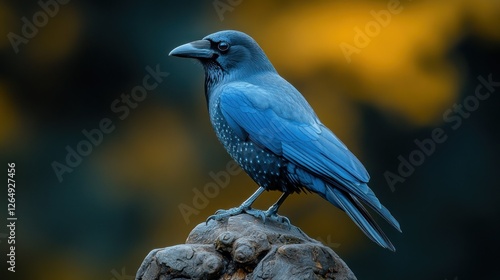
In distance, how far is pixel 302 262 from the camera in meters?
3.85

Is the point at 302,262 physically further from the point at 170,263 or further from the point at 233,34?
the point at 233,34

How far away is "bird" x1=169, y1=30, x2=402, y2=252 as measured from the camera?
400cm

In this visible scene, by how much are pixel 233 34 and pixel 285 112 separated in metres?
0.56

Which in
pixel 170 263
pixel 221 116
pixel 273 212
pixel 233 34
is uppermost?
pixel 233 34

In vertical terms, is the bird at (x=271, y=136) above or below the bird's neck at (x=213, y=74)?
below

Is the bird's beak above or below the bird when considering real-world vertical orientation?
above

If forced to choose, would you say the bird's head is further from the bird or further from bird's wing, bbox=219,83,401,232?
bird's wing, bbox=219,83,401,232

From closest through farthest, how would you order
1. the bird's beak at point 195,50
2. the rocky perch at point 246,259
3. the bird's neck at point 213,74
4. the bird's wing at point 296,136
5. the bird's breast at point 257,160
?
the rocky perch at point 246,259, the bird's wing at point 296,136, the bird's breast at point 257,160, the bird's beak at point 195,50, the bird's neck at point 213,74

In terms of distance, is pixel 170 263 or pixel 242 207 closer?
pixel 170 263

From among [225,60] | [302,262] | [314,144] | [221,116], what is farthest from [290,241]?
[225,60]

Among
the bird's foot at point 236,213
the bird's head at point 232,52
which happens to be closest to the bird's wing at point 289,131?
the bird's head at point 232,52

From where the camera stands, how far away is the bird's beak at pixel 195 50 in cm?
438

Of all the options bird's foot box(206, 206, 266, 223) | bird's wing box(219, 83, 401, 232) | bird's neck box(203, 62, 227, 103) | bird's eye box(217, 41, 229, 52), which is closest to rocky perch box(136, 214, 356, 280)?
bird's foot box(206, 206, 266, 223)

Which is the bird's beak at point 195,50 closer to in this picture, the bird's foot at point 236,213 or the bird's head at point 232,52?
the bird's head at point 232,52
